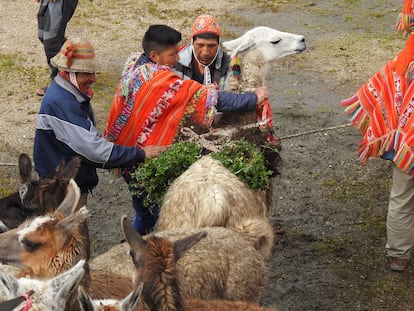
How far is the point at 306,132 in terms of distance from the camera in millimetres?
8469

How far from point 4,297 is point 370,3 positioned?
11.4m

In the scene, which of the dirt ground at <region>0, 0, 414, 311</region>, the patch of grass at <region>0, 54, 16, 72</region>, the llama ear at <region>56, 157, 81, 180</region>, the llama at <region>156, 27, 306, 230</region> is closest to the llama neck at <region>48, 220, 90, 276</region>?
the llama ear at <region>56, 157, 81, 180</region>

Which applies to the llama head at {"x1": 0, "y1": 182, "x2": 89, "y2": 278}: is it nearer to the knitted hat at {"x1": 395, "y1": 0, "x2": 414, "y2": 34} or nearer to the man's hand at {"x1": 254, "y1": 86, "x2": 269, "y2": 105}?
the man's hand at {"x1": 254, "y1": 86, "x2": 269, "y2": 105}

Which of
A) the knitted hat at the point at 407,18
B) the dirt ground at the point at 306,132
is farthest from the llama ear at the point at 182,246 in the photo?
the knitted hat at the point at 407,18

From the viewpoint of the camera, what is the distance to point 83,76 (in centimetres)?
554

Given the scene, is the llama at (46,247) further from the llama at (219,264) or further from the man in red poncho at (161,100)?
the man in red poncho at (161,100)

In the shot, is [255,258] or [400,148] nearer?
[255,258]

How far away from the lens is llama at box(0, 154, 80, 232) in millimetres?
5125

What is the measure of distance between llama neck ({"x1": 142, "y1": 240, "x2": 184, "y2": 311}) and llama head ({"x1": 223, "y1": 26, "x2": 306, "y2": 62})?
2.74 meters

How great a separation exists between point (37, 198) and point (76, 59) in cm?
112

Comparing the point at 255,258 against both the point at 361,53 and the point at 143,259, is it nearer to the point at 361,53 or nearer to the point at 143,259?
the point at 143,259

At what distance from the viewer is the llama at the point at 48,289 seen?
3.46 m

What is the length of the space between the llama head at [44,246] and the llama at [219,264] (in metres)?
0.65

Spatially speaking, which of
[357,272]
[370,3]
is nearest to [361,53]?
[370,3]
